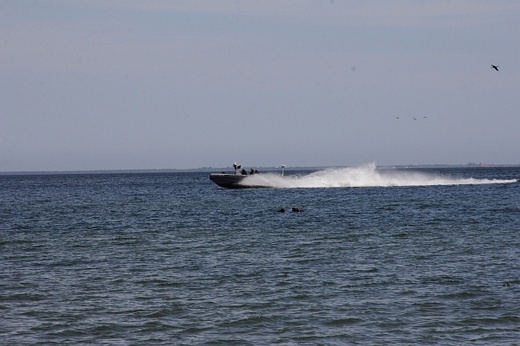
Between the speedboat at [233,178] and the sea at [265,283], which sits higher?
the speedboat at [233,178]

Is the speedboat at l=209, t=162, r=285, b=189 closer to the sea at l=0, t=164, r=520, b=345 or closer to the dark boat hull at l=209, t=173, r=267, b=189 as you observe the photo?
the dark boat hull at l=209, t=173, r=267, b=189

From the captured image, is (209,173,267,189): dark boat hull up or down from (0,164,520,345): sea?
up

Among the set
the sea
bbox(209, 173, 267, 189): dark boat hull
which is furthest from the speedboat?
the sea

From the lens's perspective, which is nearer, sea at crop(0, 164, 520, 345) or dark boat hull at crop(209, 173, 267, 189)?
sea at crop(0, 164, 520, 345)

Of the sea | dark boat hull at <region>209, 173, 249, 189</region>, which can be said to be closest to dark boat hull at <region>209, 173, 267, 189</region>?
dark boat hull at <region>209, 173, 249, 189</region>

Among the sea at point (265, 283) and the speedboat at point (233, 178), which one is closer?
the sea at point (265, 283)

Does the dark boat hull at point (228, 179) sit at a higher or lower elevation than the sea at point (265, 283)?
higher

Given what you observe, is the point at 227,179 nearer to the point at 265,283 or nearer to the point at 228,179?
the point at 228,179

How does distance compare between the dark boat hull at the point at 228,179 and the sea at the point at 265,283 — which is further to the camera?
the dark boat hull at the point at 228,179

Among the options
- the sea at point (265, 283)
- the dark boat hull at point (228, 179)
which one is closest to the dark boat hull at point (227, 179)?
the dark boat hull at point (228, 179)

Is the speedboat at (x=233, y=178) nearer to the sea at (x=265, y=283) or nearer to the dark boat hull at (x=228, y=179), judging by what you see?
the dark boat hull at (x=228, y=179)

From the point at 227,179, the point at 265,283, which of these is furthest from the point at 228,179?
the point at 265,283

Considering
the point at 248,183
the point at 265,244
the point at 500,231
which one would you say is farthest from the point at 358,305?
the point at 248,183

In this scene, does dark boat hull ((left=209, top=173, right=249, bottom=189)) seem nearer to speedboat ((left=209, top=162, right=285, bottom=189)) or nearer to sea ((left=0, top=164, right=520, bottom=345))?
speedboat ((left=209, top=162, right=285, bottom=189))
